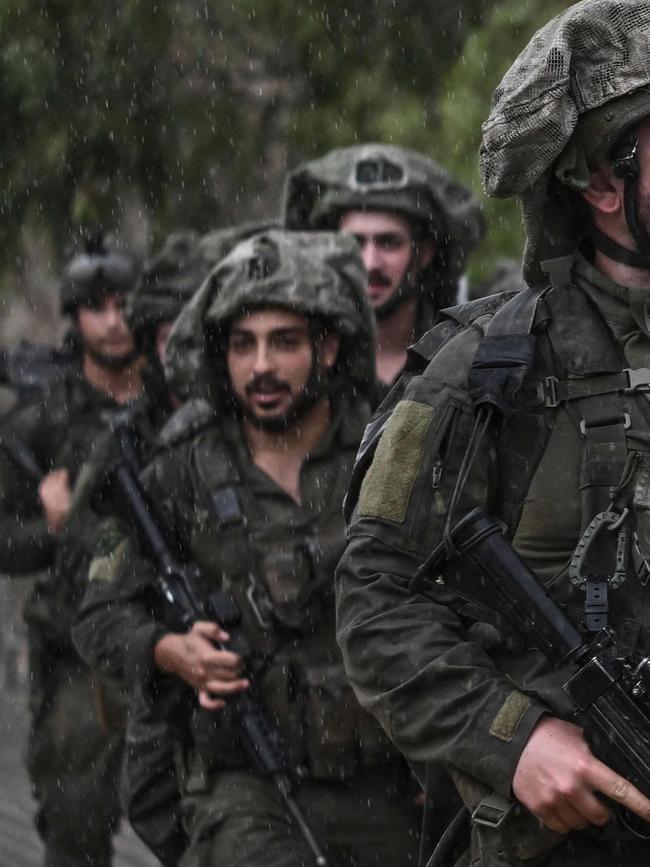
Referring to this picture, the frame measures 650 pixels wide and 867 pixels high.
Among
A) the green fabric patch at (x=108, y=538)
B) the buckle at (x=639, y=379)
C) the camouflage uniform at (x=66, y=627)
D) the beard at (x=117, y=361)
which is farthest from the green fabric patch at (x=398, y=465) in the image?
the beard at (x=117, y=361)

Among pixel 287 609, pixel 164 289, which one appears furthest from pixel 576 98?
pixel 164 289

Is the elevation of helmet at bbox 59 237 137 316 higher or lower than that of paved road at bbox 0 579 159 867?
higher

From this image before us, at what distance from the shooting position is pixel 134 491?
5.93 metres

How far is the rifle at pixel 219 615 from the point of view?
529cm

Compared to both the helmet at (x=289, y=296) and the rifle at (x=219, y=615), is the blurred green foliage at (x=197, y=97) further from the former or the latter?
the rifle at (x=219, y=615)

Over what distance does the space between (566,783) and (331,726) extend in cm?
216

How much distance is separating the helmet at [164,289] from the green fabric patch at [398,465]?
4.75 metres

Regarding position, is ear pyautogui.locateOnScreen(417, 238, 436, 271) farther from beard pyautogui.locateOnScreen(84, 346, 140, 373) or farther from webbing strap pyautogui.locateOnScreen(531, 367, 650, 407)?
webbing strap pyautogui.locateOnScreen(531, 367, 650, 407)

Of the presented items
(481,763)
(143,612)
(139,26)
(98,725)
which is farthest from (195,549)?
(139,26)

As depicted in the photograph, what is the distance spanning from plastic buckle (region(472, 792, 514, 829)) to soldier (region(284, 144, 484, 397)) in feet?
12.3

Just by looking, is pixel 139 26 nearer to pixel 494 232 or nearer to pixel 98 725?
pixel 494 232

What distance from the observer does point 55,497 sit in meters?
7.75

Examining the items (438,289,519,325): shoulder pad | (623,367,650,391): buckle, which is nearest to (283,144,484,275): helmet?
(438,289,519,325): shoulder pad

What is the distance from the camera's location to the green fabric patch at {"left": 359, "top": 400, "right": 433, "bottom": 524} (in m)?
3.53
